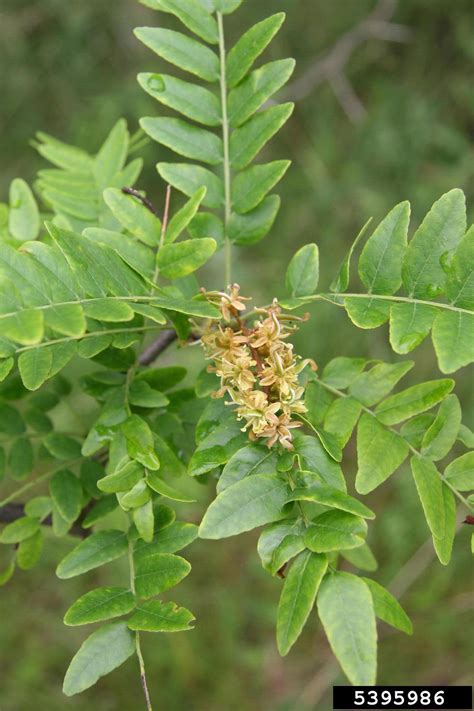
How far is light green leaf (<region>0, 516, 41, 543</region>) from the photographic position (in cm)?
126

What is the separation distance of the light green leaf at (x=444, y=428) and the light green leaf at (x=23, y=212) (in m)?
0.85

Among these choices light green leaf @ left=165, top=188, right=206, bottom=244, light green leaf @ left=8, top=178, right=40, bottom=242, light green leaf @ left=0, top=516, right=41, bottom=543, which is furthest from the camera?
light green leaf @ left=8, top=178, right=40, bottom=242

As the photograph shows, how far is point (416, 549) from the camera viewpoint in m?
3.12

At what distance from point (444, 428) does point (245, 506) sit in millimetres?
326

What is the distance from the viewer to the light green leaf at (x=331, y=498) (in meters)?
0.93

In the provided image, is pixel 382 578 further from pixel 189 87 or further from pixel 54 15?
pixel 54 15

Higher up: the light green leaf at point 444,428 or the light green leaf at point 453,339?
the light green leaf at point 453,339

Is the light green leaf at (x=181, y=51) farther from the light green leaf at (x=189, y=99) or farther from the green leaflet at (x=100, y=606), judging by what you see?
the green leaflet at (x=100, y=606)

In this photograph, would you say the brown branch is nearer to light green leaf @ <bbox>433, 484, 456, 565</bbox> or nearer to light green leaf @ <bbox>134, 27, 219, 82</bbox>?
light green leaf @ <bbox>433, 484, 456, 565</bbox>

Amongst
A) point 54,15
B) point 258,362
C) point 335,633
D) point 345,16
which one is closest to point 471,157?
point 345,16

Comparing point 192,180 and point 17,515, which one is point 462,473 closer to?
point 192,180

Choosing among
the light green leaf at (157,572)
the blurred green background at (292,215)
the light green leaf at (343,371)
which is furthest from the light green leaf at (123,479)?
the blurred green background at (292,215)

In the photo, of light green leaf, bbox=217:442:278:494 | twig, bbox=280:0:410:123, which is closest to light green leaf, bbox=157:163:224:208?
light green leaf, bbox=217:442:278:494

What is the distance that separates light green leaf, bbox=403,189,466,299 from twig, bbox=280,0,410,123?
8.47 ft
